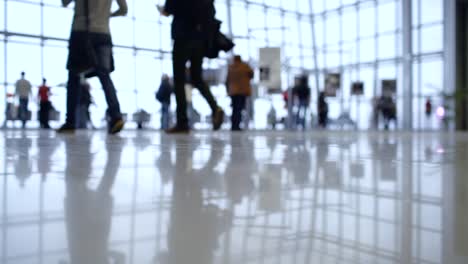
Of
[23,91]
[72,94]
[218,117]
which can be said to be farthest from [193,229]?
[23,91]

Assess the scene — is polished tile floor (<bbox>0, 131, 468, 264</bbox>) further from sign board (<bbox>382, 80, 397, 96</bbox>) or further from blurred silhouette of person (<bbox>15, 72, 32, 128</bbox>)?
sign board (<bbox>382, 80, 397, 96</bbox>)

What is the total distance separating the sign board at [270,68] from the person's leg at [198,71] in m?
6.46

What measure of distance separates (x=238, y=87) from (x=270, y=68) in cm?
401

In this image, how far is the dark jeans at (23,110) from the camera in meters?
11.5

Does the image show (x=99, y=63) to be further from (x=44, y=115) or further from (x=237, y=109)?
(x=44, y=115)

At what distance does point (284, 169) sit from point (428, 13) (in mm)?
19216

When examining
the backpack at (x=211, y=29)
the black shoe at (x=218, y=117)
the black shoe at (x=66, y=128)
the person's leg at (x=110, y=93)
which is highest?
the backpack at (x=211, y=29)

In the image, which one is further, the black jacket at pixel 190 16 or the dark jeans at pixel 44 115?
the dark jeans at pixel 44 115

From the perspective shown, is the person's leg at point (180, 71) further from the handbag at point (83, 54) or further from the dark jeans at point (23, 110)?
the dark jeans at point (23, 110)

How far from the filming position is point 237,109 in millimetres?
7109

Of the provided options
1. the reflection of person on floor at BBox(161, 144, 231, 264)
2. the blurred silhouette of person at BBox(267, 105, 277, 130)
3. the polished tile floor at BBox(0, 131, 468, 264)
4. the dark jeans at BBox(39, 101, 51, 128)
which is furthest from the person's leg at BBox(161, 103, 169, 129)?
the reflection of person on floor at BBox(161, 144, 231, 264)

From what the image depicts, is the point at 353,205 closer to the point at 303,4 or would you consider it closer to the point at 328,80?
the point at 328,80

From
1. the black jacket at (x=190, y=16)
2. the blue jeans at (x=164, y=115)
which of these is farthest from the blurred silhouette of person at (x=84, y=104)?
the black jacket at (x=190, y=16)

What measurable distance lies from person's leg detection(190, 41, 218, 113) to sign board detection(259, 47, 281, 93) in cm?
646
